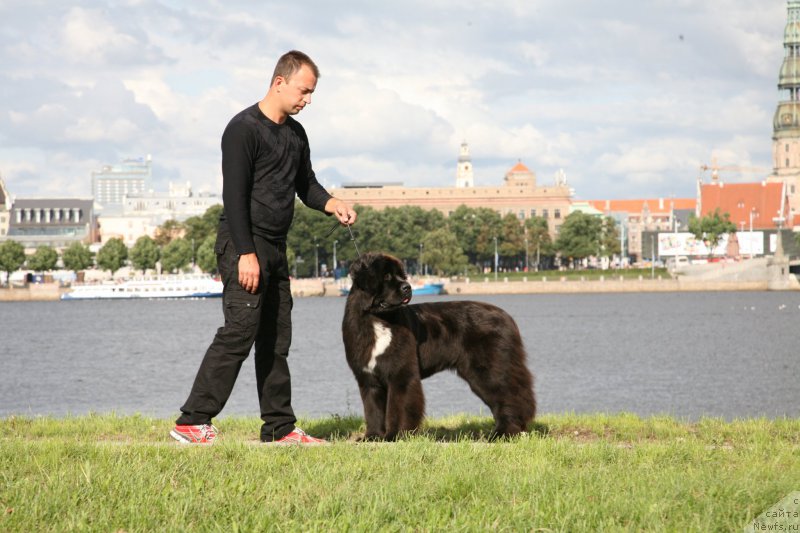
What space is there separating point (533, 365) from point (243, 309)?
1150 inches

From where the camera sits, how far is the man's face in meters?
6.50

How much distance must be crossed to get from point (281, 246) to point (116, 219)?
196m

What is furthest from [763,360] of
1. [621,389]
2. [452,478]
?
[452,478]

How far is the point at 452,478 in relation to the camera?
190 inches

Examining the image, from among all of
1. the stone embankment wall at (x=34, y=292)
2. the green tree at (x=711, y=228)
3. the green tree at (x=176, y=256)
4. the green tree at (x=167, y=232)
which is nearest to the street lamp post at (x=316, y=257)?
the green tree at (x=176, y=256)

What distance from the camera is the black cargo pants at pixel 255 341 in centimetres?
640

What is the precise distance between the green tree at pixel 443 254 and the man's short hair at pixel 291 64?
371ft

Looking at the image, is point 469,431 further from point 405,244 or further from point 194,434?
point 405,244

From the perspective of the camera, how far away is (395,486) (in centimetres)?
Result: 471

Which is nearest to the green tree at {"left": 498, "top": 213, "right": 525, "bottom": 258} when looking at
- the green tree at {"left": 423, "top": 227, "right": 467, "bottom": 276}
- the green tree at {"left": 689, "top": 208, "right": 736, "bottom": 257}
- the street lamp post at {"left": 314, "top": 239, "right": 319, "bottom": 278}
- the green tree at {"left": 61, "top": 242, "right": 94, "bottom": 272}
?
the green tree at {"left": 423, "top": 227, "right": 467, "bottom": 276}

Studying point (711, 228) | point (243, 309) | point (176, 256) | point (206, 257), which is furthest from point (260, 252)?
point (711, 228)

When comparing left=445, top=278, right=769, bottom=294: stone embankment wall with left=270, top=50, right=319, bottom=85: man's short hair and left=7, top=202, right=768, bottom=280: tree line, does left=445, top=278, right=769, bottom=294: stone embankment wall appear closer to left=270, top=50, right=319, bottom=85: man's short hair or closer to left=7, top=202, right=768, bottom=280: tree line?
left=7, top=202, right=768, bottom=280: tree line

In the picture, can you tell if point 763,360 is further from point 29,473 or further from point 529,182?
point 529,182

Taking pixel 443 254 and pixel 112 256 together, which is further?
pixel 112 256
